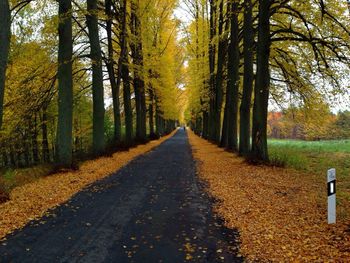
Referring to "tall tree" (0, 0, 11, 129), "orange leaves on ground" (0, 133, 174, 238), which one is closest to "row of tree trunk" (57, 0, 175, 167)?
"orange leaves on ground" (0, 133, 174, 238)

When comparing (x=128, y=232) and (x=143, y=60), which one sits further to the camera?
(x=143, y=60)

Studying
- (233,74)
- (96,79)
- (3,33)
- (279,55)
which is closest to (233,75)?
(233,74)

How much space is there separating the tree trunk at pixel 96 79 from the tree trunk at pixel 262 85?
7069 millimetres

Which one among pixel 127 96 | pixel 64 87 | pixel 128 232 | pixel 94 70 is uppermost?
pixel 94 70

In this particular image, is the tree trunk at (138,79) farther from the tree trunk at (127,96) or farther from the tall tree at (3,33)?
the tall tree at (3,33)

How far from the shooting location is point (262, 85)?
14.7m

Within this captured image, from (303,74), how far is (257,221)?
12639 mm

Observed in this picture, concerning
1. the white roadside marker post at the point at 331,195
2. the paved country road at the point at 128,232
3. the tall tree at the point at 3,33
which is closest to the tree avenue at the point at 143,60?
the tall tree at the point at 3,33

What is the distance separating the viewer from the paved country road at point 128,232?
5.19 meters

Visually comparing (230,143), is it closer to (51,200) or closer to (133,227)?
(51,200)

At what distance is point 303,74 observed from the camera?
17812mm

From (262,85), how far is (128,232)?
10050 millimetres

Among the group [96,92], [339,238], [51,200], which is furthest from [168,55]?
[339,238]

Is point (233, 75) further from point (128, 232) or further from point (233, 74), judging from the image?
point (128, 232)
